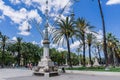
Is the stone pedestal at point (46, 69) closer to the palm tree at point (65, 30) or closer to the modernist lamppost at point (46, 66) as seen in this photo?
the modernist lamppost at point (46, 66)

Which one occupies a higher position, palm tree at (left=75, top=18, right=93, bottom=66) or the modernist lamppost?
palm tree at (left=75, top=18, right=93, bottom=66)

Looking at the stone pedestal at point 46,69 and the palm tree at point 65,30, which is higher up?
the palm tree at point 65,30

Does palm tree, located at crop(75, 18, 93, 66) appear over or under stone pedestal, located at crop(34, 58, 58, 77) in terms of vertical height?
over

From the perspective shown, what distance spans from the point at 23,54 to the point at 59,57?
29323 millimetres

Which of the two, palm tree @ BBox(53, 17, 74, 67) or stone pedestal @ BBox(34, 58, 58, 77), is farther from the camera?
palm tree @ BBox(53, 17, 74, 67)

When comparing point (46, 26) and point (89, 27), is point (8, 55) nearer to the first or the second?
point (89, 27)

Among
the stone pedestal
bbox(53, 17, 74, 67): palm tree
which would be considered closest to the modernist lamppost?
the stone pedestal

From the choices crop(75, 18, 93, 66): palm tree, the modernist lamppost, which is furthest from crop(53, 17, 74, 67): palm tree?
the modernist lamppost

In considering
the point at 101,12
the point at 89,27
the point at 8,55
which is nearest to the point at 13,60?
the point at 8,55

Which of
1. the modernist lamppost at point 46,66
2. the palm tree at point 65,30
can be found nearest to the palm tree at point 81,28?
the palm tree at point 65,30

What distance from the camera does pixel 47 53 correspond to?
99.8 feet

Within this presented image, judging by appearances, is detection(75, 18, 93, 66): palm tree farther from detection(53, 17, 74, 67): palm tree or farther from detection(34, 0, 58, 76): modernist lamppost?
detection(34, 0, 58, 76): modernist lamppost

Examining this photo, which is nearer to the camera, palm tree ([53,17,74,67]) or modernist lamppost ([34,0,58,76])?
modernist lamppost ([34,0,58,76])

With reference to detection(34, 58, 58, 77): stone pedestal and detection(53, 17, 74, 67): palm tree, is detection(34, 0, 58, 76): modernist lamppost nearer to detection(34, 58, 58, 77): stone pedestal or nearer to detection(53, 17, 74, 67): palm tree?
detection(34, 58, 58, 77): stone pedestal
